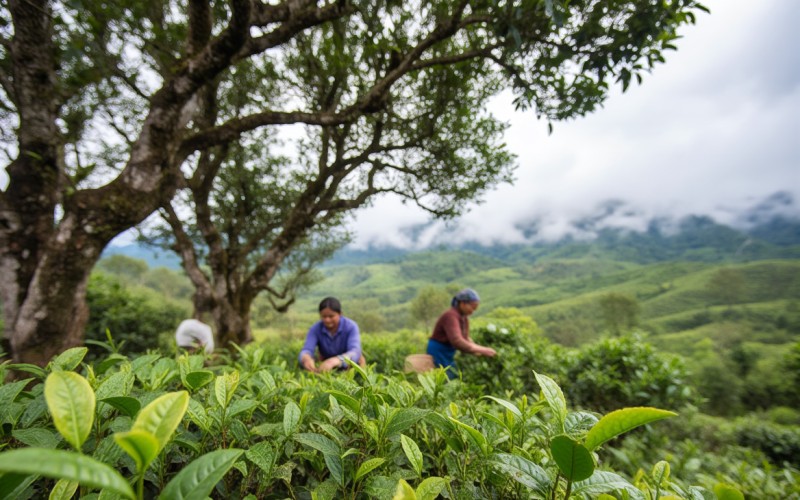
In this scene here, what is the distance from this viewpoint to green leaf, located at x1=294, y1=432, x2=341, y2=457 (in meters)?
1.03

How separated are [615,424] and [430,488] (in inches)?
21.0

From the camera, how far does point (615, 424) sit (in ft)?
2.67

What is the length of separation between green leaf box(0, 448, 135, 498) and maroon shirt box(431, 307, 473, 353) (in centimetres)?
496

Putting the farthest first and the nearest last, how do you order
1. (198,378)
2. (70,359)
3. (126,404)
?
(70,359)
(198,378)
(126,404)

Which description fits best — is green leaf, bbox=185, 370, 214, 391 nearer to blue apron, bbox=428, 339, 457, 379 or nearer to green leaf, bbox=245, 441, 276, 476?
green leaf, bbox=245, 441, 276, 476

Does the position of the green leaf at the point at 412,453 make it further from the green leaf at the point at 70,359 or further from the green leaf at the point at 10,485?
the green leaf at the point at 70,359

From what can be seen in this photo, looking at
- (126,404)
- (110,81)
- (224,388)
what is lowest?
(224,388)

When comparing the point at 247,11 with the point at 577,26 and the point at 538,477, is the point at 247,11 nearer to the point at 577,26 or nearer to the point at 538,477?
the point at 577,26

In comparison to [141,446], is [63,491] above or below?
below

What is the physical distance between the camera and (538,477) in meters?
0.92

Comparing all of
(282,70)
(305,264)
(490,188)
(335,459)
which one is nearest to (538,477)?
(335,459)

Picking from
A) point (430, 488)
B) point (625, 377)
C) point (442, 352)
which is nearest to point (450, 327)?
point (442, 352)

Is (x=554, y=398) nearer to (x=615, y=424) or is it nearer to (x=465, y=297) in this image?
(x=615, y=424)

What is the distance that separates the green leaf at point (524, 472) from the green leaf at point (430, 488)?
17 centimetres
